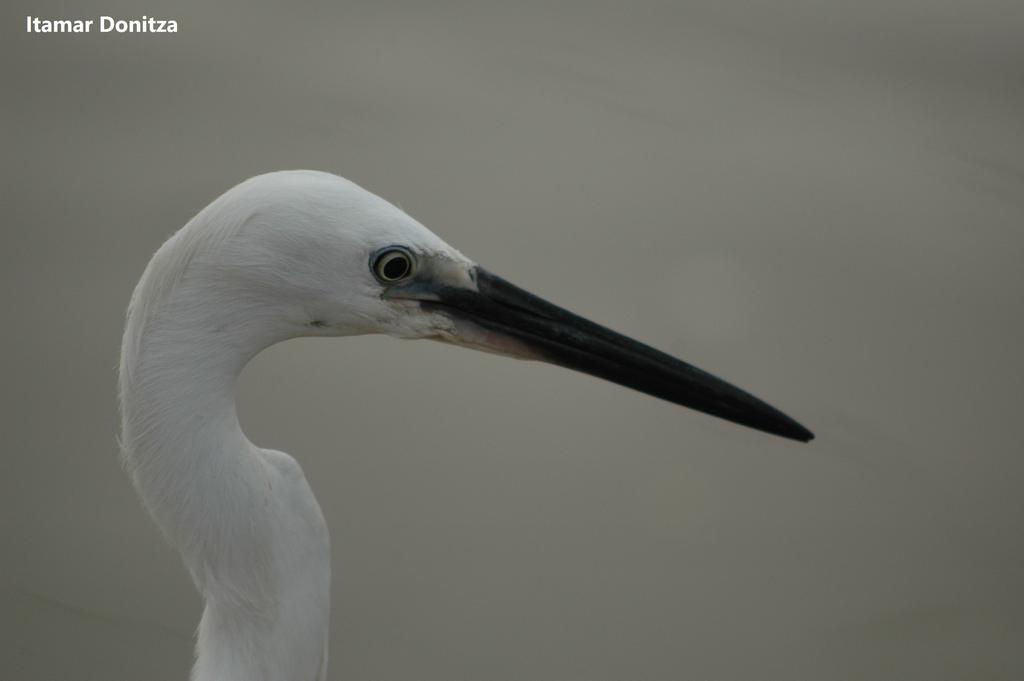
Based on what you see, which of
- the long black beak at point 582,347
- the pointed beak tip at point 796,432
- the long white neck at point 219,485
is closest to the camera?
the long white neck at point 219,485

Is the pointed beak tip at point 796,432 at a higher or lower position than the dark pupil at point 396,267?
lower

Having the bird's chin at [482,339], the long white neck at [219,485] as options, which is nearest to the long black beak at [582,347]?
Answer: the bird's chin at [482,339]

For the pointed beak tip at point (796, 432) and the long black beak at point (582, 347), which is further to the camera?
the pointed beak tip at point (796, 432)

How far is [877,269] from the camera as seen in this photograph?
8.04 ft

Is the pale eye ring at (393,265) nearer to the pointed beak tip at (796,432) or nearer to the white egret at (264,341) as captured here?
the white egret at (264,341)

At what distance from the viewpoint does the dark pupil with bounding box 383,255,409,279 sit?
1.01m

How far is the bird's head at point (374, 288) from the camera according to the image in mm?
964

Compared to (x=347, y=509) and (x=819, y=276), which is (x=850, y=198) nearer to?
(x=819, y=276)

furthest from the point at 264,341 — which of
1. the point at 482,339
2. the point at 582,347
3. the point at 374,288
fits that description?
the point at 582,347

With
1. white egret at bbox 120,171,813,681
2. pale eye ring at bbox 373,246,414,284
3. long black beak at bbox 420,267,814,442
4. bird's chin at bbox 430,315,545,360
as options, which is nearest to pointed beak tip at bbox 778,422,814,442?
long black beak at bbox 420,267,814,442

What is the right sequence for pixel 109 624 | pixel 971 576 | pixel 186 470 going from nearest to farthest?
pixel 186 470, pixel 109 624, pixel 971 576

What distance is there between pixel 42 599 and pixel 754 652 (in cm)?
123

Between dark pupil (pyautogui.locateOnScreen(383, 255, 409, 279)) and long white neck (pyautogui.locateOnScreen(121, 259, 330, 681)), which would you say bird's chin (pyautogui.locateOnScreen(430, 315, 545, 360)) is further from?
long white neck (pyautogui.locateOnScreen(121, 259, 330, 681))

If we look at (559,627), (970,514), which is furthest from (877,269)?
(559,627)
